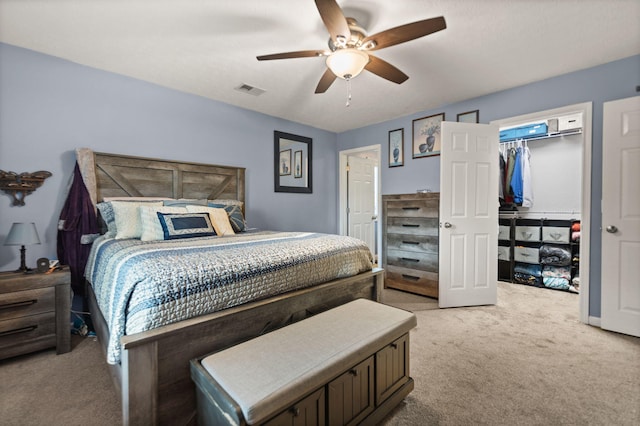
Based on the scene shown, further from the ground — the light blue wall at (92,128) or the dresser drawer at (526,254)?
the light blue wall at (92,128)

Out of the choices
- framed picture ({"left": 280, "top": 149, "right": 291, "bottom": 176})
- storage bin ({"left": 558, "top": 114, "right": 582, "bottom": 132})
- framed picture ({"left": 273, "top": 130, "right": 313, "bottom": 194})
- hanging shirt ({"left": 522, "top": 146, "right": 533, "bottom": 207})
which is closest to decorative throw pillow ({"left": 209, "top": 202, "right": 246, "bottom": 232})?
framed picture ({"left": 273, "top": 130, "right": 313, "bottom": 194})

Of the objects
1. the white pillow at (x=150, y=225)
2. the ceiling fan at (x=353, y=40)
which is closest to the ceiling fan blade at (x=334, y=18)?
the ceiling fan at (x=353, y=40)

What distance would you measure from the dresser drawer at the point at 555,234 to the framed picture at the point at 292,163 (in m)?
3.40

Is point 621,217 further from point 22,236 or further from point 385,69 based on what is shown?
point 22,236

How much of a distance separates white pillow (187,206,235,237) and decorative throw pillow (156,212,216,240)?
8 cm

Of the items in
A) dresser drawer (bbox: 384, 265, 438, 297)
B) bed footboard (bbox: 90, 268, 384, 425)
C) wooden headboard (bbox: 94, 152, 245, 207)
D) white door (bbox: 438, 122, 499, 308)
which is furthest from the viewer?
dresser drawer (bbox: 384, 265, 438, 297)

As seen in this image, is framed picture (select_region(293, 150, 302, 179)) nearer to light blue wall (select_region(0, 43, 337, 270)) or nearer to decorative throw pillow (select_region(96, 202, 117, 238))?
light blue wall (select_region(0, 43, 337, 270))

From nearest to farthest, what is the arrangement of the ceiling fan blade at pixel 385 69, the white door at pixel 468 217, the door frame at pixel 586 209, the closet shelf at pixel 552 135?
1. the ceiling fan blade at pixel 385 69
2. the door frame at pixel 586 209
3. the white door at pixel 468 217
4. the closet shelf at pixel 552 135

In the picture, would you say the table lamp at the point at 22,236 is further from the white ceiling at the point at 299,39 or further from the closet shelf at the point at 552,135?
the closet shelf at the point at 552,135

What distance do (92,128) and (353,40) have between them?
2.52 meters

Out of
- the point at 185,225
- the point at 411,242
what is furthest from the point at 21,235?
the point at 411,242

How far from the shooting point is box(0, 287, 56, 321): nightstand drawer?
6.48 ft

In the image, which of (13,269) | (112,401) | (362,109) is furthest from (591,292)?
(13,269)

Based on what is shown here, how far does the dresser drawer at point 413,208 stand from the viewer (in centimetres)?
339
